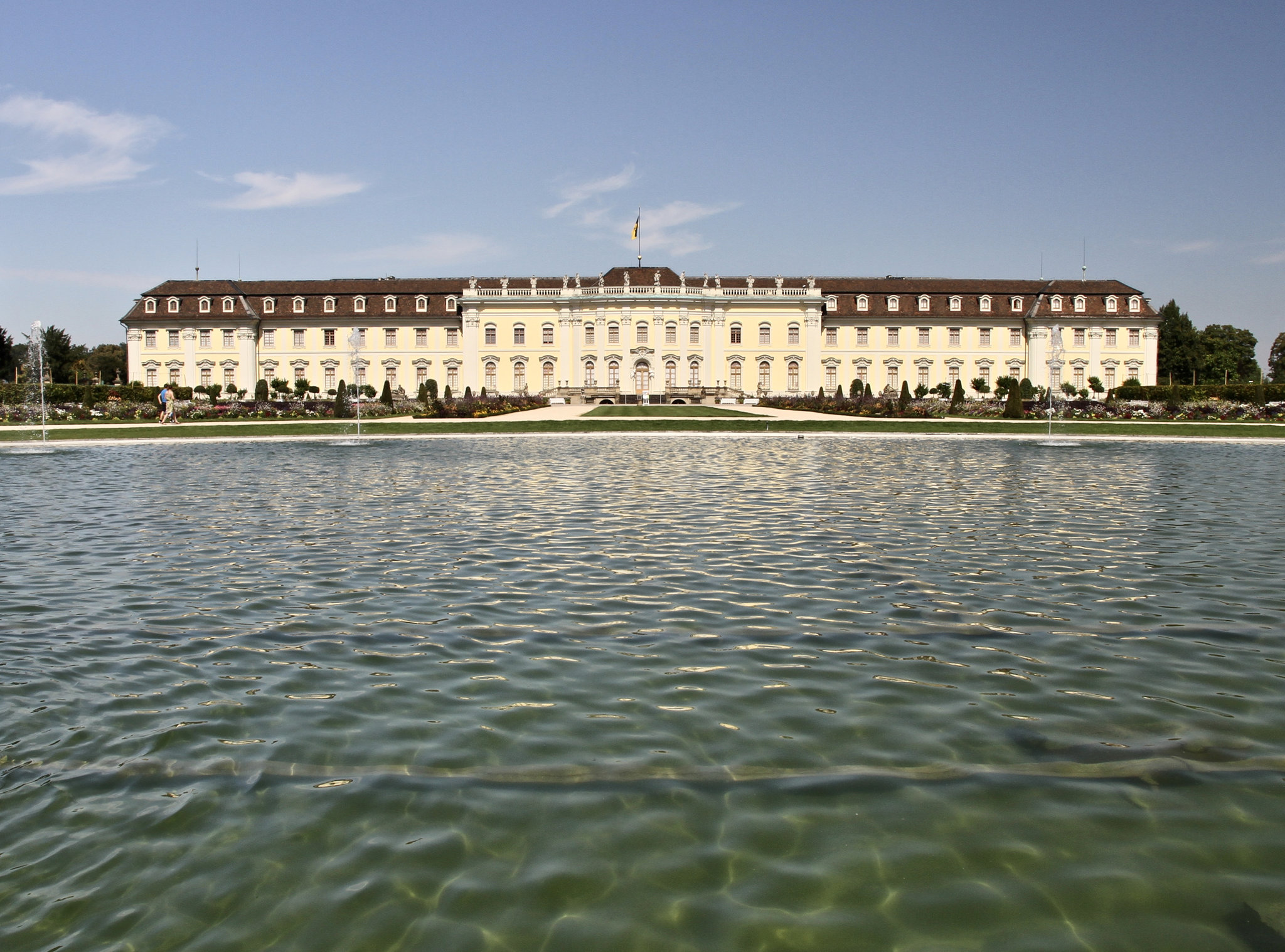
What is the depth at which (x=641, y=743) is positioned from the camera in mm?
4469

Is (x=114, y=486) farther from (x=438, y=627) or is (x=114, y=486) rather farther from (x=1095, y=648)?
(x=1095, y=648)

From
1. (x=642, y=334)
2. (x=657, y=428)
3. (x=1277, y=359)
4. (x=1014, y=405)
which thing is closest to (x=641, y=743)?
(x=657, y=428)

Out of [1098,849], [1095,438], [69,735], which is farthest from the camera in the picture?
[1095,438]

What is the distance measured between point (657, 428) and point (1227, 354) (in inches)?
3316

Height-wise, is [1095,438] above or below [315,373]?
below

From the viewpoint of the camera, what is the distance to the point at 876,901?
10.7 feet

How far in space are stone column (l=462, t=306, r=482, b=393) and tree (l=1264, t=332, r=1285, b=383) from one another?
77.7m

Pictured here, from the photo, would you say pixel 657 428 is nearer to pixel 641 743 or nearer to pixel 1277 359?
pixel 641 743

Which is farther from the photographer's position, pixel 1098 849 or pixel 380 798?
pixel 380 798

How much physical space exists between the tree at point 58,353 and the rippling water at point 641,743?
8429 centimetres

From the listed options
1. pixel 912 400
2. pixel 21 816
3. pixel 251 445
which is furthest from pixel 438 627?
pixel 912 400

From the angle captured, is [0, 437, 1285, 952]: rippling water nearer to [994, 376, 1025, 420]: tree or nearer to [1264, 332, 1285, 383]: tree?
[994, 376, 1025, 420]: tree

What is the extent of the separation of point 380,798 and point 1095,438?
26.8 metres

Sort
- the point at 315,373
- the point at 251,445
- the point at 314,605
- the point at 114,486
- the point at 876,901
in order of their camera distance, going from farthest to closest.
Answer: the point at 315,373, the point at 251,445, the point at 114,486, the point at 314,605, the point at 876,901
